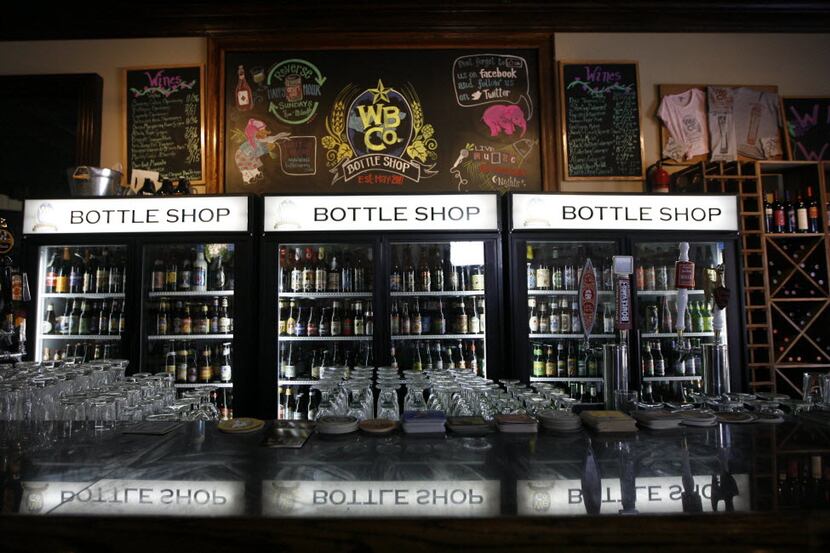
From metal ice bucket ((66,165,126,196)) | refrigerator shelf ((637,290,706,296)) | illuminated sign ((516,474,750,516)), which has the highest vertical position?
metal ice bucket ((66,165,126,196))

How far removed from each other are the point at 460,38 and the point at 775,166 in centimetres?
303

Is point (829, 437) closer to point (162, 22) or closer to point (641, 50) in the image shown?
point (641, 50)

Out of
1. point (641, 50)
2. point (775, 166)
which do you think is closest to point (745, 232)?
point (775, 166)

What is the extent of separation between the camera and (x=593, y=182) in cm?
489

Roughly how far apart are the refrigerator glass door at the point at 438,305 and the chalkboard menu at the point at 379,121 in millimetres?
741

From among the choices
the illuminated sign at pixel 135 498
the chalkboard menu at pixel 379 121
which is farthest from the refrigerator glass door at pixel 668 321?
the illuminated sign at pixel 135 498

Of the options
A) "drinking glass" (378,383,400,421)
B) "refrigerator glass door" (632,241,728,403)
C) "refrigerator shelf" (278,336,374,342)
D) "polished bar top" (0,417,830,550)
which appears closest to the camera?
"polished bar top" (0,417,830,550)

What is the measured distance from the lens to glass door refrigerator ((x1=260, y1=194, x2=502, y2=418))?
402 centimetres

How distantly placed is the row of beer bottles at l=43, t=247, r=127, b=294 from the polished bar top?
2512 mm

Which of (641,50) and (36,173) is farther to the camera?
(36,173)

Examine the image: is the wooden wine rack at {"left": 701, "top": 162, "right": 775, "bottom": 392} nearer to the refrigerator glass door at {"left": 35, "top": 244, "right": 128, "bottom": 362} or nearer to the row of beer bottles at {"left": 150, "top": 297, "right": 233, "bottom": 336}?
the row of beer bottles at {"left": 150, "top": 297, "right": 233, "bottom": 336}

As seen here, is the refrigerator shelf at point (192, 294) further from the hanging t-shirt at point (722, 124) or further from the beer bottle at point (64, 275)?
the hanging t-shirt at point (722, 124)

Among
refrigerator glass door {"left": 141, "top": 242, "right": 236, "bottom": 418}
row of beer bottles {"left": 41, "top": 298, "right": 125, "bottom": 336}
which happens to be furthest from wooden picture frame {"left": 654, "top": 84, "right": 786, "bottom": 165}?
row of beer bottles {"left": 41, "top": 298, "right": 125, "bottom": 336}

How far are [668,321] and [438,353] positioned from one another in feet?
6.45
